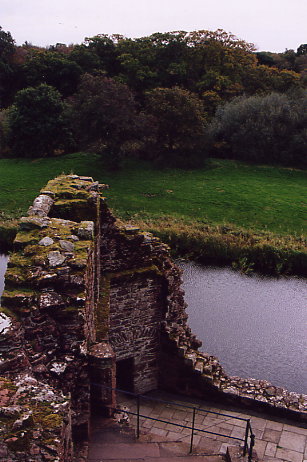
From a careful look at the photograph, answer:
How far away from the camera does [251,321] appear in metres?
16.8

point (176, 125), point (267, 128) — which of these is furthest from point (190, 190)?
point (267, 128)

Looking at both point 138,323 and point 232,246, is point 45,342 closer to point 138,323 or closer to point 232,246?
point 138,323

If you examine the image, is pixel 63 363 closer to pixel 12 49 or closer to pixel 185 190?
pixel 185 190

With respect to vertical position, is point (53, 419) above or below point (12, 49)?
below

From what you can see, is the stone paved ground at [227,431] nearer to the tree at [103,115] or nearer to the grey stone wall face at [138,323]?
the grey stone wall face at [138,323]

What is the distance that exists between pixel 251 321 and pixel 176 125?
20.9 m

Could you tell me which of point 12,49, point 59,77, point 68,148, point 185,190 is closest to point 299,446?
point 185,190

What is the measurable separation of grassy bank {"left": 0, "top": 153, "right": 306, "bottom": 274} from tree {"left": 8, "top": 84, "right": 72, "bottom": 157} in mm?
1944

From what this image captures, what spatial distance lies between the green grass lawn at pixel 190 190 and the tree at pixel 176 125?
1553 mm

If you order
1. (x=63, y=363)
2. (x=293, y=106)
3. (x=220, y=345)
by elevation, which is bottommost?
(x=220, y=345)

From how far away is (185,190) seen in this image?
101 ft

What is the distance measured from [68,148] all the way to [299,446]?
1324 inches

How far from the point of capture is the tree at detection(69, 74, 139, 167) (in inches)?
1201

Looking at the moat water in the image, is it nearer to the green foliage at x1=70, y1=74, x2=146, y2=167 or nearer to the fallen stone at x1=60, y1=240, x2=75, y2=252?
the fallen stone at x1=60, y1=240, x2=75, y2=252
